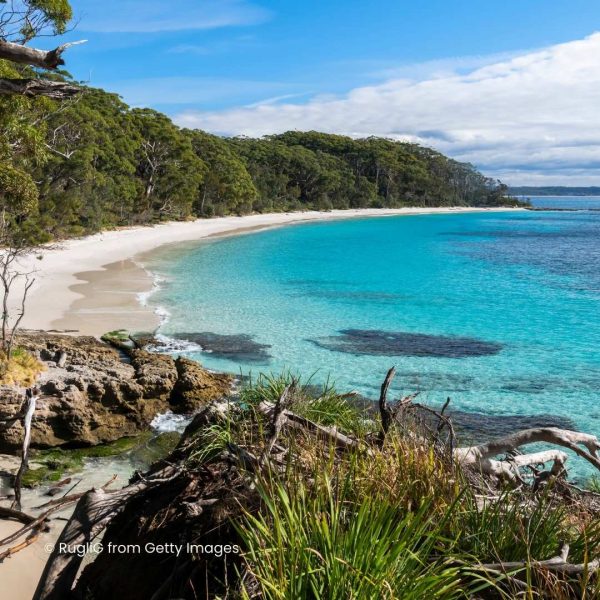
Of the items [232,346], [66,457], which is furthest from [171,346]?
[66,457]

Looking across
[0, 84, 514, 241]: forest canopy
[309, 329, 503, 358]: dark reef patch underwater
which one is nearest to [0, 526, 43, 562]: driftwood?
[0, 84, 514, 241]: forest canopy

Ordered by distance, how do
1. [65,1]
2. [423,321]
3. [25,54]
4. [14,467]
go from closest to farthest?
1. [25,54]
2. [14,467]
3. [65,1]
4. [423,321]

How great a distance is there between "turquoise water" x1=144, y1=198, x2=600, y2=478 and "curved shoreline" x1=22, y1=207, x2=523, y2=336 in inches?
47.6

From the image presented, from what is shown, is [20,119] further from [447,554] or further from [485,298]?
[485,298]

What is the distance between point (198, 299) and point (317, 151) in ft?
276

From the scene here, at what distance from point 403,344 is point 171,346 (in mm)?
6339

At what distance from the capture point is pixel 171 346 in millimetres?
15453

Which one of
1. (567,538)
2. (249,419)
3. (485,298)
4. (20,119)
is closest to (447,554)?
(567,538)

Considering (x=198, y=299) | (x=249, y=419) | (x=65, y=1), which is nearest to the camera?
(x=249, y=419)

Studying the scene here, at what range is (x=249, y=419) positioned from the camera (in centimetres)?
445

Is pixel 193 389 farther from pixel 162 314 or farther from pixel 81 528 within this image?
pixel 162 314

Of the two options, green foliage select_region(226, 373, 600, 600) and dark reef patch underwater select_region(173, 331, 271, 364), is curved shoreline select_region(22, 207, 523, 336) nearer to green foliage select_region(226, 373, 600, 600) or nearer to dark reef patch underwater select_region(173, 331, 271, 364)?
dark reef patch underwater select_region(173, 331, 271, 364)

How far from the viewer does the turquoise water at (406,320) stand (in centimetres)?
1388

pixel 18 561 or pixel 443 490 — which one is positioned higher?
pixel 443 490
